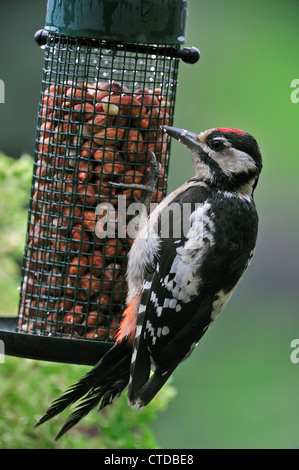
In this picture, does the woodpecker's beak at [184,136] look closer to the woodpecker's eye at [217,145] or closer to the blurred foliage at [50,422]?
the woodpecker's eye at [217,145]

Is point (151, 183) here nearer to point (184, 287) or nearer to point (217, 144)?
point (217, 144)

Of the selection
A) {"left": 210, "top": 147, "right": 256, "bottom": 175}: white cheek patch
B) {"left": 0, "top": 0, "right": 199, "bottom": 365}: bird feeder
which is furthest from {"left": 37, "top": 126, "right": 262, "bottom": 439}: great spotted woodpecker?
{"left": 0, "top": 0, "right": 199, "bottom": 365}: bird feeder

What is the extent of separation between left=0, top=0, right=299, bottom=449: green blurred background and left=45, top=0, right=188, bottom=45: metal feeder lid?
2052 millimetres

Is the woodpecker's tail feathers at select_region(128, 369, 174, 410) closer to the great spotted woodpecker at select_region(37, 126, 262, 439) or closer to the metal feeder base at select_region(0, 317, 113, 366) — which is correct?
the great spotted woodpecker at select_region(37, 126, 262, 439)

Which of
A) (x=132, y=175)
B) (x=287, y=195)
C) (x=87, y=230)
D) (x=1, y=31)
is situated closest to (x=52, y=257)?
(x=87, y=230)

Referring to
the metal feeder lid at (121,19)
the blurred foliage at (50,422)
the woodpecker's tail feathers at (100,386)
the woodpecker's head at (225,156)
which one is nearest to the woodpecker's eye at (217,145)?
the woodpecker's head at (225,156)

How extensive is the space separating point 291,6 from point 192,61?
9.61 feet

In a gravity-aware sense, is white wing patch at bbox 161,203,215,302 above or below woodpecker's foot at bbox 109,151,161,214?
below

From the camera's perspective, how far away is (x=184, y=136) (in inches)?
121

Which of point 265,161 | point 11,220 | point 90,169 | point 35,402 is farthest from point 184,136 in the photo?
point 265,161

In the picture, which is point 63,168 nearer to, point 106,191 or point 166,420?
point 106,191

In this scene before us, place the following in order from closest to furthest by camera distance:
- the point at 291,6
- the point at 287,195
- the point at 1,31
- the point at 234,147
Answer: the point at 234,147
the point at 1,31
the point at 291,6
the point at 287,195

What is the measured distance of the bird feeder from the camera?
10.1 feet
